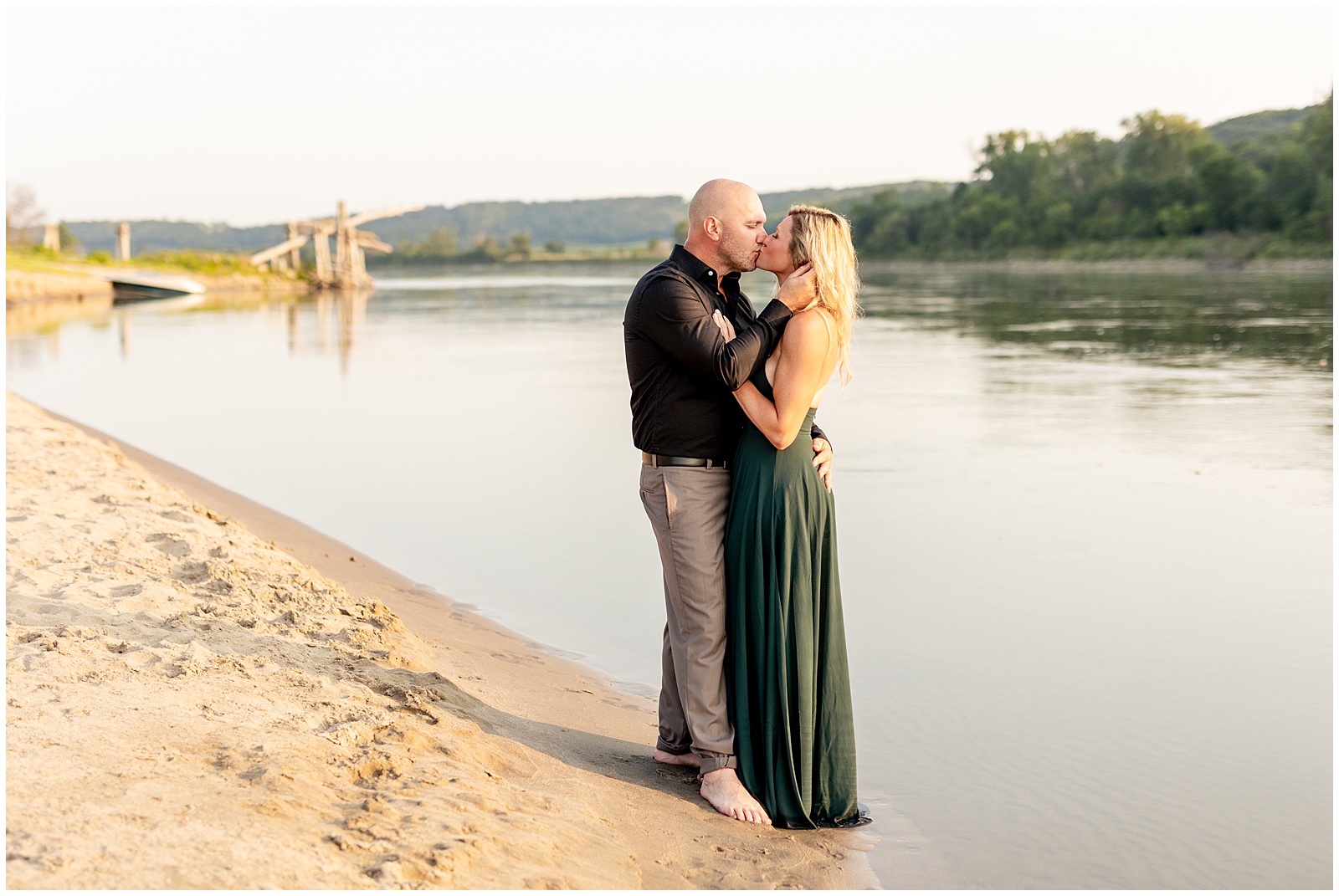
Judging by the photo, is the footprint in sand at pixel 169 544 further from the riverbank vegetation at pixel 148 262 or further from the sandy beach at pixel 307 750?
the riverbank vegetation at pixel 148 262

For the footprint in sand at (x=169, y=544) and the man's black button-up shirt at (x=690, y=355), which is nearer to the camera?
the man's black button-up shirt at (x=690, y=355)

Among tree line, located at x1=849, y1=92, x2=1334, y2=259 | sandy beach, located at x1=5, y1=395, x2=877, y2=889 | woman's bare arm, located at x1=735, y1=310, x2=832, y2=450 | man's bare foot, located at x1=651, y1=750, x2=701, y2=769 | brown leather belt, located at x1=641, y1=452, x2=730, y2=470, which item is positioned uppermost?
tree line, located at x1=849, y1=92, x2=1334, y2=259

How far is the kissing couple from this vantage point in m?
3.60

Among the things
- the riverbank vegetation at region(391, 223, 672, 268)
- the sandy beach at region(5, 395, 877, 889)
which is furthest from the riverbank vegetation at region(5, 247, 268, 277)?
the riverbank vegetation at region(391, 223, 672, 268)

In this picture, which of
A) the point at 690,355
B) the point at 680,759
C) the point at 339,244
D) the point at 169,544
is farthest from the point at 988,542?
the point at 339,244

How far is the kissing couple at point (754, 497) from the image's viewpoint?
11.8 ft

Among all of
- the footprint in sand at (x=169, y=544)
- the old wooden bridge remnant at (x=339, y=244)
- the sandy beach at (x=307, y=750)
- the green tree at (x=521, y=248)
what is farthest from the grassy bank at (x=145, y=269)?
the green tree at (x=521, y=248)

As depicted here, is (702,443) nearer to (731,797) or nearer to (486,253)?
(731,797)

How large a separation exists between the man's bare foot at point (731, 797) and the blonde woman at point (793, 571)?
0.14 feet

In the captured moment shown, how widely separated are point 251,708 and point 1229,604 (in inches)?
184

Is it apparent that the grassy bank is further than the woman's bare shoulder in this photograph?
Yes

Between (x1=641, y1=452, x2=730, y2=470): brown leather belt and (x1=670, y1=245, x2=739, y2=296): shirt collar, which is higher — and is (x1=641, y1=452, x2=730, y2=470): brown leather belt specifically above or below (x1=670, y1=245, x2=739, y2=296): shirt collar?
below

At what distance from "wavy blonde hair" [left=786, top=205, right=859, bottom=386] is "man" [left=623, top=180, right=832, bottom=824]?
67 millimetres

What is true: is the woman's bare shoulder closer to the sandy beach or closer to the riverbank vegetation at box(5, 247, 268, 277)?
the sandy beach
